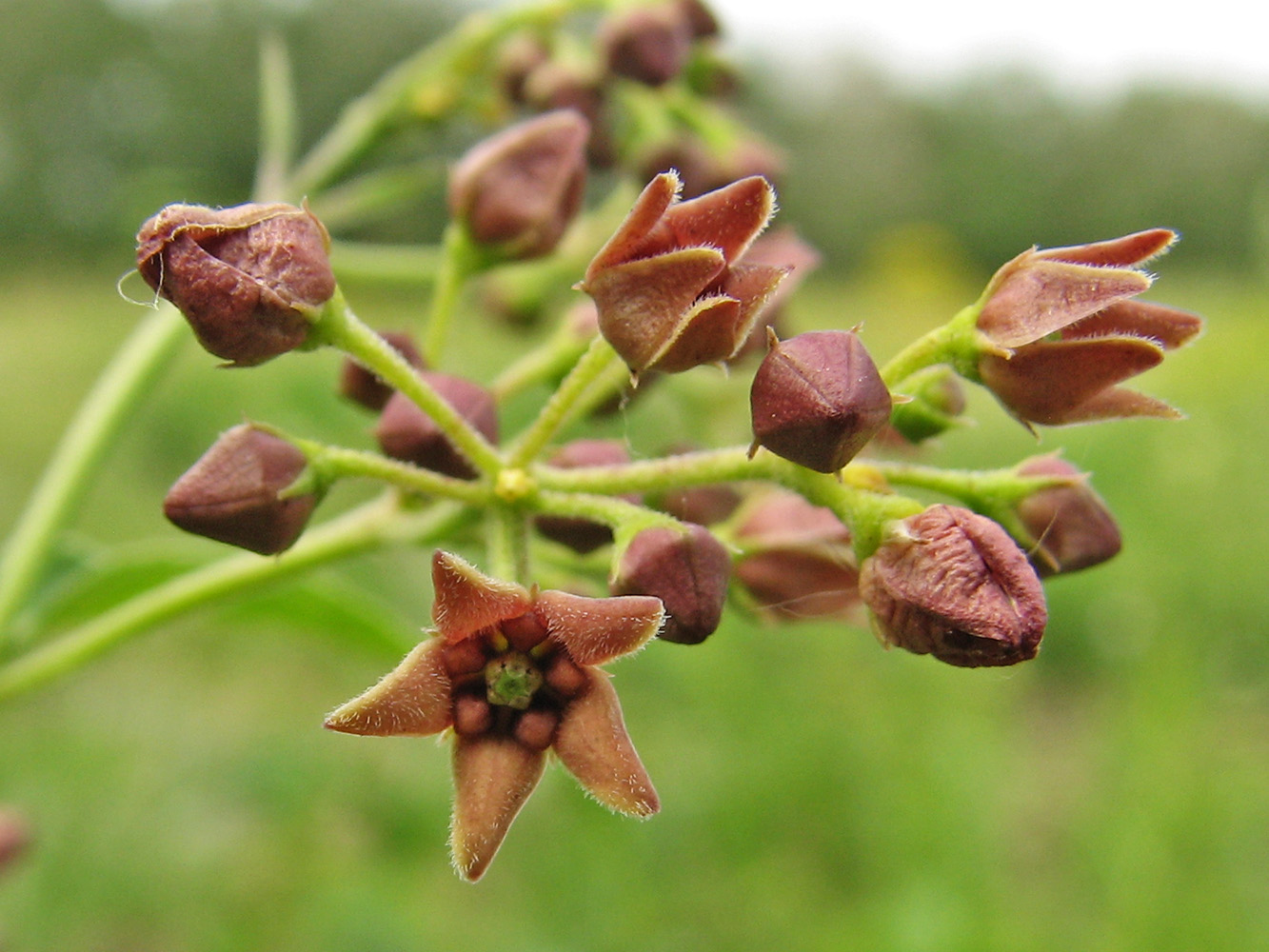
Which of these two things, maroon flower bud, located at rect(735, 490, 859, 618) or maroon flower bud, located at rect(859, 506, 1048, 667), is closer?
maroon flower bud, located at rect(859, 506, 1048, 667)

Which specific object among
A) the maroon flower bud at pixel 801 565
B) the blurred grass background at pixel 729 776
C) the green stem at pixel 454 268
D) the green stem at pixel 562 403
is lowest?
the blurred grass background at pixel 729 776

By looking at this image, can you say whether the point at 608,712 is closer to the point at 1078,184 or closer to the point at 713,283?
the point at 713,283

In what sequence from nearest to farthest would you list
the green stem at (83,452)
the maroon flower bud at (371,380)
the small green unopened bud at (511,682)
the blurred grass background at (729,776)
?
the small green unopened bud at (511,682), the maroon flower bud at (371,380), the green stem at (83,452), the blurred grass background at (729,776)

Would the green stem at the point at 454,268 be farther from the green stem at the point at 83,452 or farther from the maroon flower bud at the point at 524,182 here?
the green stem at the point at 83,452

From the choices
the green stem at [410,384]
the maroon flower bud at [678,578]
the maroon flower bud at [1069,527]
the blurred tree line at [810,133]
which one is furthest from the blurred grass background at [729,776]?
the blurred tree line at [810,133]

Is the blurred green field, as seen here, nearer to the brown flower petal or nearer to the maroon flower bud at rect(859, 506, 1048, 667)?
the brown flower petal

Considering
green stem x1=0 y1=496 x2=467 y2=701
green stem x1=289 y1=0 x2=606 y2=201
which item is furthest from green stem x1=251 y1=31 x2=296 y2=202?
green stem x1=0 y1=496 x2=467 y2=701

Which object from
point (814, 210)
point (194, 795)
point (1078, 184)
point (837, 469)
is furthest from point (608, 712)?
point (1078, 184)
